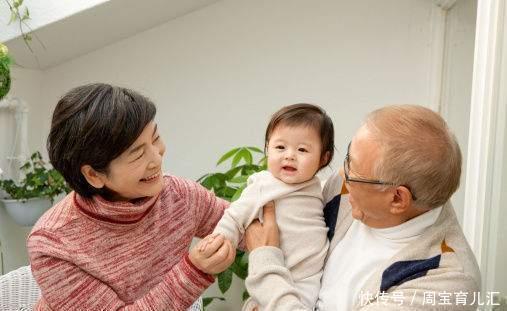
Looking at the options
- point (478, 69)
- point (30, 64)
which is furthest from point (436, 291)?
point (30, 64)

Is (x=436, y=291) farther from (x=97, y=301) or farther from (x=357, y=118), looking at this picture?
(x=357, y=118)

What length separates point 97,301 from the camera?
4.25ft

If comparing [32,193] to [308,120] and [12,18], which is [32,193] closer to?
[12,18]

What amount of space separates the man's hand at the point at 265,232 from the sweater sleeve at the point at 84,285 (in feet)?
0.48

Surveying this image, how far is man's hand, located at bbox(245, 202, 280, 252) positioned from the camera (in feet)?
4.42

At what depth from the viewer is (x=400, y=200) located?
3.84ft

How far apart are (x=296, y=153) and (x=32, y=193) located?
167 centimetres

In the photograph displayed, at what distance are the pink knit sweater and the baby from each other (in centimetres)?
18

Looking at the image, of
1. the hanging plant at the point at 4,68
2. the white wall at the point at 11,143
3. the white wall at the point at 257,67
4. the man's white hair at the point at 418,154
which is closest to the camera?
the man's white hair at the point at 418,154

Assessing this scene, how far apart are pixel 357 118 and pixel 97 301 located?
198 cm

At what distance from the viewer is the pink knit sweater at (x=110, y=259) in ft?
4.17

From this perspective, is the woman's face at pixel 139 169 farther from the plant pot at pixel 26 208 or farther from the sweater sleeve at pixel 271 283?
the plant pot at pixel 26 208

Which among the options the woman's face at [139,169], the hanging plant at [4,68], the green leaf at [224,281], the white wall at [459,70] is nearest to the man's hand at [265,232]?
the woman's face at [139,169]

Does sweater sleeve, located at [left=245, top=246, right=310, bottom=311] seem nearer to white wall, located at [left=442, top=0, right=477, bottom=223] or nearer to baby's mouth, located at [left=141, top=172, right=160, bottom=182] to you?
baby's mouth, located at [left=141, top=172, right=160, bottom=182]
